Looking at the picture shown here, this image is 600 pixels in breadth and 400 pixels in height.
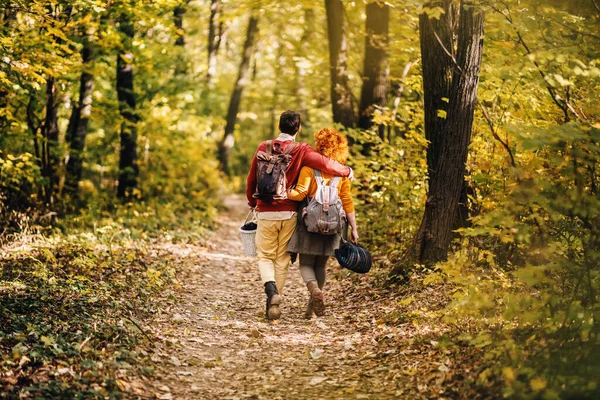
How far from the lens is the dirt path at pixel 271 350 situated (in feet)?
16.2

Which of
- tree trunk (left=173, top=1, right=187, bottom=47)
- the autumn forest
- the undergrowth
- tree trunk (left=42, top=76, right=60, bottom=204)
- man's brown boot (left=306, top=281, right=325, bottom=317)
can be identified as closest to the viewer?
the undergrowth

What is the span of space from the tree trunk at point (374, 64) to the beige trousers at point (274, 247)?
5396 mm

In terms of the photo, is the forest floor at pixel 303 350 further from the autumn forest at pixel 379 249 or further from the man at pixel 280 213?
the man at pixel 280 213

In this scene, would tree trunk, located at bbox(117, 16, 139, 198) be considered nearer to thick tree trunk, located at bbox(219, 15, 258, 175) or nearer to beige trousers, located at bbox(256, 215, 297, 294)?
beige trousers, located at bbox(256, 215, 297, 294)

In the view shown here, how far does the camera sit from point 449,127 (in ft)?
23.6

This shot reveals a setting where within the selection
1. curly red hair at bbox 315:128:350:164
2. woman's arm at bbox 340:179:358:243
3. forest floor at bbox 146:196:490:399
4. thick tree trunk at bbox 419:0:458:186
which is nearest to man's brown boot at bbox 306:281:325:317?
forest floor at bbox 146:196:490:399

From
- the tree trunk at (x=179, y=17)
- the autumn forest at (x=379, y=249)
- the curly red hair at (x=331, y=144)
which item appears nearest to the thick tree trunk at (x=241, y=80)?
the tree trunk at (x=179, y=17)

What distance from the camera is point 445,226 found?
733 cm

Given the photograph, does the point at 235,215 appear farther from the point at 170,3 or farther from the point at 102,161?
the point at 170,3

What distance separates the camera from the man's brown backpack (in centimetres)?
677

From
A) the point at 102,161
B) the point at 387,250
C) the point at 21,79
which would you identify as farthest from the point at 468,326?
the point at 102,161

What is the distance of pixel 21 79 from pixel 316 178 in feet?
17.2

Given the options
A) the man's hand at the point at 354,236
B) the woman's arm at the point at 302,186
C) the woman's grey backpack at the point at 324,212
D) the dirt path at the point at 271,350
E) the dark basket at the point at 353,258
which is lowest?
the dirt path at the point at 271,350

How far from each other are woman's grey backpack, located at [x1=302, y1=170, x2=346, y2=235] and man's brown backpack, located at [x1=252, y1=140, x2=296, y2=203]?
13.6 inches
